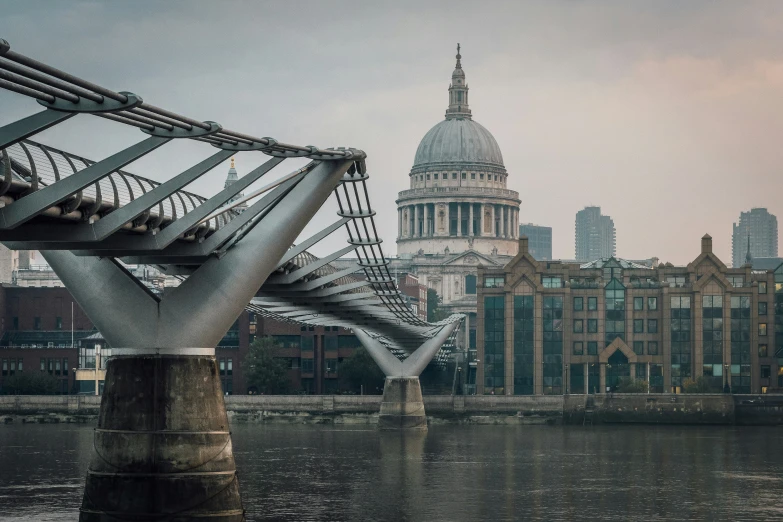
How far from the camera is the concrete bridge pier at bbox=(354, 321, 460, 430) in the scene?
112250 mm

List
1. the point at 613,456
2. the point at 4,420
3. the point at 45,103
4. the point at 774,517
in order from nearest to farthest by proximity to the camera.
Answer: the point at 45,103 → the point at 774,517 → the point at 613,456 → the point at 4,420

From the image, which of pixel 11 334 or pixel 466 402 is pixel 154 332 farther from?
pixel 11 334

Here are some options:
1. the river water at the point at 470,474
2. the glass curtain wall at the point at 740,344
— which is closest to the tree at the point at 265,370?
the river water at the point at 470,474

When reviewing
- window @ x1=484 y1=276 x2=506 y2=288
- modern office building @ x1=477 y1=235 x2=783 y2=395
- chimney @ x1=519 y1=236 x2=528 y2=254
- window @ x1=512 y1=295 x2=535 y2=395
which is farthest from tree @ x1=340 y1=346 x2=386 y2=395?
chimney @ x1=519 y1=236 x2=528 y2=254

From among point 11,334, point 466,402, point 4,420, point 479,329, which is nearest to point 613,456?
point 466,402

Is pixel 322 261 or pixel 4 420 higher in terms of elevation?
pixel 322 261

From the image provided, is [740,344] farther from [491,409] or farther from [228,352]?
[228,352]

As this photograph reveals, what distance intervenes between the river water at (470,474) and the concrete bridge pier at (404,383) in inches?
251

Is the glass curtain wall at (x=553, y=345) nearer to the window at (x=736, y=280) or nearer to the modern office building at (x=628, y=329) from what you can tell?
the modern office building at (x=628, y=329)

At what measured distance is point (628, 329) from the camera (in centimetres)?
12862

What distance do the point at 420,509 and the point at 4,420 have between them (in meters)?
70.4

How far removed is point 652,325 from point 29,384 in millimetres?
49723

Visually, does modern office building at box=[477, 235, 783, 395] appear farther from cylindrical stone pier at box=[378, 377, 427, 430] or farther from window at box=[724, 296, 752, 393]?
cylindrical stone pier at box=[378, 377, 427, 430]

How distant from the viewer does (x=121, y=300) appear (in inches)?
1651
